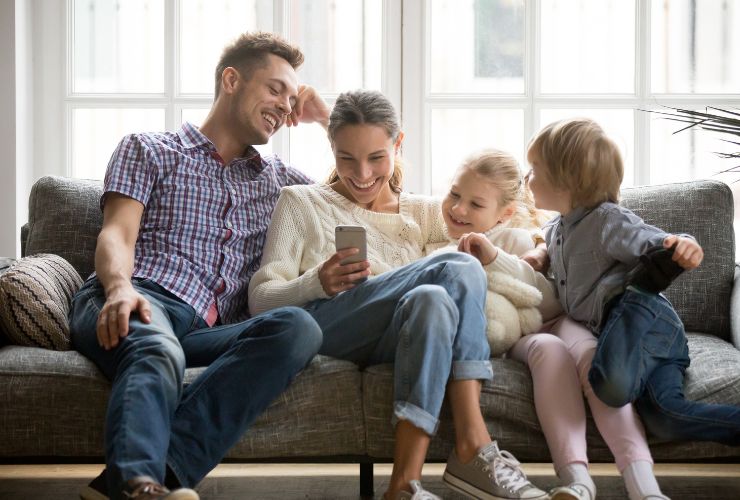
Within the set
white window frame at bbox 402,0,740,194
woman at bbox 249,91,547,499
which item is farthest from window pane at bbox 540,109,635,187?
woman at bbox 249,91,547,499

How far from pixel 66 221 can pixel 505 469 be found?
1.42 m

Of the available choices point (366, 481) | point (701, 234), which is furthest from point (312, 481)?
point (701, 234)

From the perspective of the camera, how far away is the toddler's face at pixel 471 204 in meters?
2.40

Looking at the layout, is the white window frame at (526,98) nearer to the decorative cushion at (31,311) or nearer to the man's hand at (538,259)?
the man's hand at (538,259)

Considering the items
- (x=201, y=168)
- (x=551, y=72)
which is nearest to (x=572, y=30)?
(x=551, y=72)

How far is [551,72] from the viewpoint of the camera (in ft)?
11.5

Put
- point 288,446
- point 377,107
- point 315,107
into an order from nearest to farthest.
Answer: point 288,446, point 377,107, point 315,107

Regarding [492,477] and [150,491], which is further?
[492,477]

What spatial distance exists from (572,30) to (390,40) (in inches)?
26.6

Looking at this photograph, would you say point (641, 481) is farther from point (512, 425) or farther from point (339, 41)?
point (339, 41)

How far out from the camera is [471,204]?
2412 millimetres

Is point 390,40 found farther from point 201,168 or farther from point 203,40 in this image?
point 201,168

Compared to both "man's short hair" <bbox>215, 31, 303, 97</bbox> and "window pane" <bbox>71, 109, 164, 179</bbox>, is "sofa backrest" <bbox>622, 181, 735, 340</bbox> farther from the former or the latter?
"window pane" <bbox>71, 109, 164, 179</bbox>

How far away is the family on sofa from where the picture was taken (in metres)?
1.94
